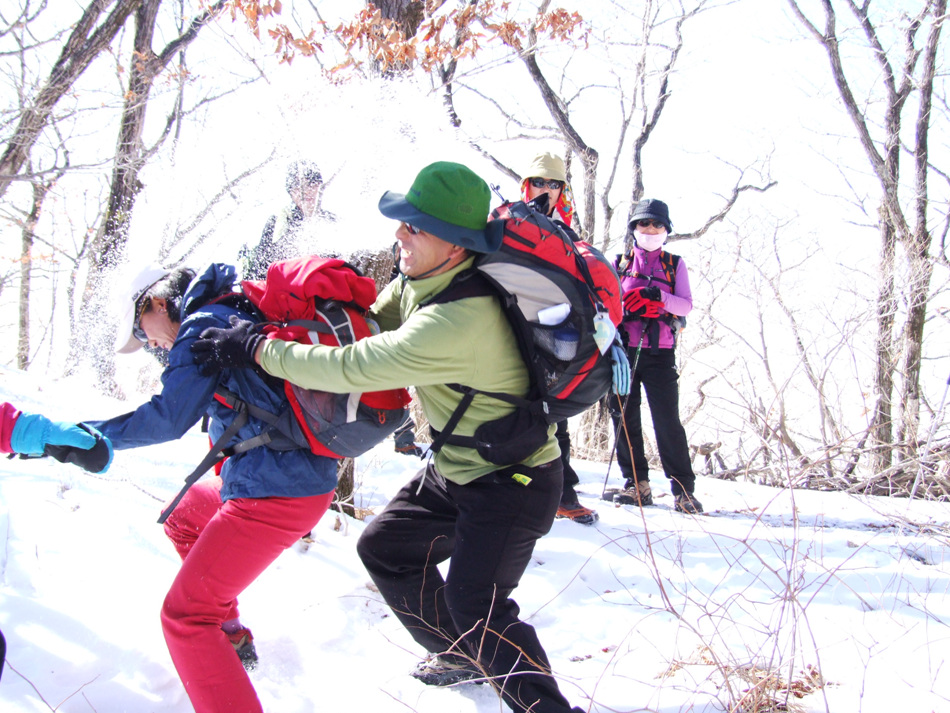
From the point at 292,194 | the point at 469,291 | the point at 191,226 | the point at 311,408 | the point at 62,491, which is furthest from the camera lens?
the point at 191,226

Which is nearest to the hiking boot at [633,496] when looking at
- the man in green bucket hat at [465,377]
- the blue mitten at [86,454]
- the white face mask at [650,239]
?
the white face mask at [650,239]

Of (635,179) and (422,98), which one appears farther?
(635,179)

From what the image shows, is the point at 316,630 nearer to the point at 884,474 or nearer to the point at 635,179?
the point at 884,474

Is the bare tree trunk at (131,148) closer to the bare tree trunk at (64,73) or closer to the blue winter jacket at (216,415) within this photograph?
the bare tree trunk at (64,73)

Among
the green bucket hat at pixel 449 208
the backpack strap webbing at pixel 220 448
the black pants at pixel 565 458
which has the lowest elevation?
the black pants at pixel 565 458

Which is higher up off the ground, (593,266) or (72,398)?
(593,266)

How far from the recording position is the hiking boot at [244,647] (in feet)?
7.84

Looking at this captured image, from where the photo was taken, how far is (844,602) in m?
2.95

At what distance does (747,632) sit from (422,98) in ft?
13.7

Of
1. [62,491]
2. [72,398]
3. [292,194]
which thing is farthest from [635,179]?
[62,491]

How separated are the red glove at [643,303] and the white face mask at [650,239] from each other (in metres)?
0.30

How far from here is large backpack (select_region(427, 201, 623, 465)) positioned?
1.83m

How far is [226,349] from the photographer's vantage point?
186cm

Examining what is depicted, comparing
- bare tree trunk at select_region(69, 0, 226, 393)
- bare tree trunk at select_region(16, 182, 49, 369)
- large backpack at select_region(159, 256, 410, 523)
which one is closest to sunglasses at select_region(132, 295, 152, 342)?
large backpack at select_region(159, 256, 410, 523)
